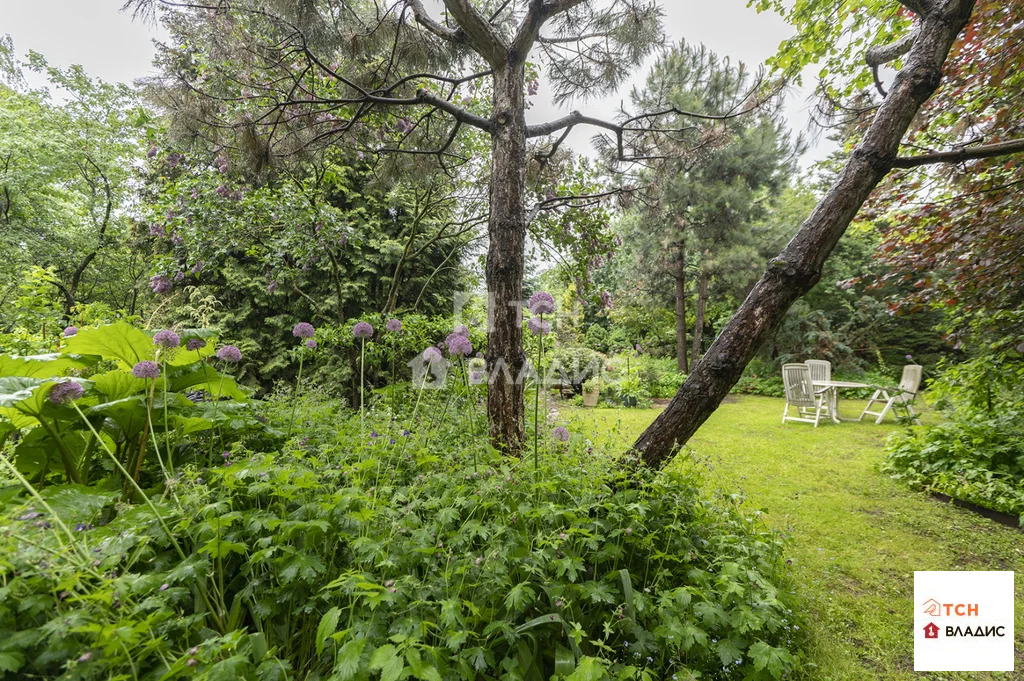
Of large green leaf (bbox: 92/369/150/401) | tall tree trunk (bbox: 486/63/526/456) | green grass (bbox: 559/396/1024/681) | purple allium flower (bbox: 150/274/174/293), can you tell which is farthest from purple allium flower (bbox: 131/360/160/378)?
purple allium flower (bbox: 150/274/174/293)

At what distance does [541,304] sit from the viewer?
6.61ft

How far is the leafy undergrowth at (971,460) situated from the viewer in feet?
10.2

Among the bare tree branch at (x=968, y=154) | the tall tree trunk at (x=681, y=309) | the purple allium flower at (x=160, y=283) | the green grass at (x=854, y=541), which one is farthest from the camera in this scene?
the tall tree trunk at (x=681, y=309)

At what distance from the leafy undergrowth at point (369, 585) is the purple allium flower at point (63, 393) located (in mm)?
284

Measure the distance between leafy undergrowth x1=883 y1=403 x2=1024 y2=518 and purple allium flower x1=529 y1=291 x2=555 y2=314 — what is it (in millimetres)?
3789

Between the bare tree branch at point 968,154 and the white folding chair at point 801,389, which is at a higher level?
the bare tree branch at point 968,154

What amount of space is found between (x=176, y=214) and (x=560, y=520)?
15.2 ft

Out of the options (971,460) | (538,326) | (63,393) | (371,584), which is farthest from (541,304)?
(971,460)

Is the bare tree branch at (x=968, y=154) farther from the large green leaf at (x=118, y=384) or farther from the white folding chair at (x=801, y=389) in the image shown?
the white folding chair at (x=801, y=389)

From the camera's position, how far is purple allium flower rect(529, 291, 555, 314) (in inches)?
78.0

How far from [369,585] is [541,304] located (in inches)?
55.0

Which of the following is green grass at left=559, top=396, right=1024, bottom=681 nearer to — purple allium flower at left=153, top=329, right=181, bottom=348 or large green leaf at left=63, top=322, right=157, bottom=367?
purple allium flower at left=153, top=329, right=181, bottom=348

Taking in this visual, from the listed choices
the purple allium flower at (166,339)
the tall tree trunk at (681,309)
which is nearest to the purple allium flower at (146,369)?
the purple allium flower at (166,339)

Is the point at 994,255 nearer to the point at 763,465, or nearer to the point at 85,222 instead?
the point at 763,465
